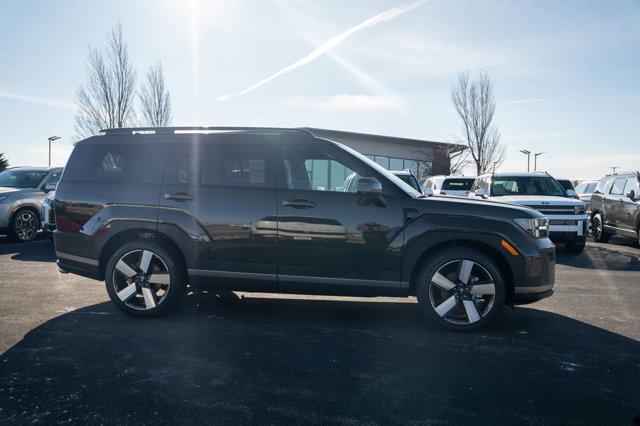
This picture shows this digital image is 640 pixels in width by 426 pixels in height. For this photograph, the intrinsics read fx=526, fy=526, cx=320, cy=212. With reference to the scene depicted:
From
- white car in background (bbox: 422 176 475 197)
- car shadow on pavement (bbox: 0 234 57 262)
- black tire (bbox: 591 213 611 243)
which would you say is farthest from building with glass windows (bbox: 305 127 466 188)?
car shadow on pavement (bbox: 0 234 57 262)

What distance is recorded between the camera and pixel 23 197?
12.2m

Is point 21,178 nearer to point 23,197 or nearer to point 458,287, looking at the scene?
point 23,197

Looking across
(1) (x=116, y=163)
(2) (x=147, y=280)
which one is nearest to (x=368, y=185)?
(2) (x=147, y=280)

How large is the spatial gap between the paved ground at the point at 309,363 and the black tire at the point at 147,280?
15 cm

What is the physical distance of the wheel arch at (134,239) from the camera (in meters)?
5.42

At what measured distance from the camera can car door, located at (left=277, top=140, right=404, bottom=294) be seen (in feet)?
16.3

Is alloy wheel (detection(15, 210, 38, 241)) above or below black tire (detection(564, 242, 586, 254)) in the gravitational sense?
above

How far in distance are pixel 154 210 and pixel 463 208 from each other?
3072mm

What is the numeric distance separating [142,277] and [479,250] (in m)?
3.38

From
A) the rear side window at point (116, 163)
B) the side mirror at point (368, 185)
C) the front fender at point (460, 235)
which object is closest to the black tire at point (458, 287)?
the front fender at point (460, 235)

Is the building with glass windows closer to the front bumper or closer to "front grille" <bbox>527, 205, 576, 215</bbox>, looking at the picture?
"front grille" <bbox>527, 205, 576, 215</bbox>

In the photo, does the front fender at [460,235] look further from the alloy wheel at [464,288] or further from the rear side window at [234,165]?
the rear side window at [234,165]

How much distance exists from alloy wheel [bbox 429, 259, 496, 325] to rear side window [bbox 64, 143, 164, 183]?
3.02 metres

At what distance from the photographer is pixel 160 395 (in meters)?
3.40
